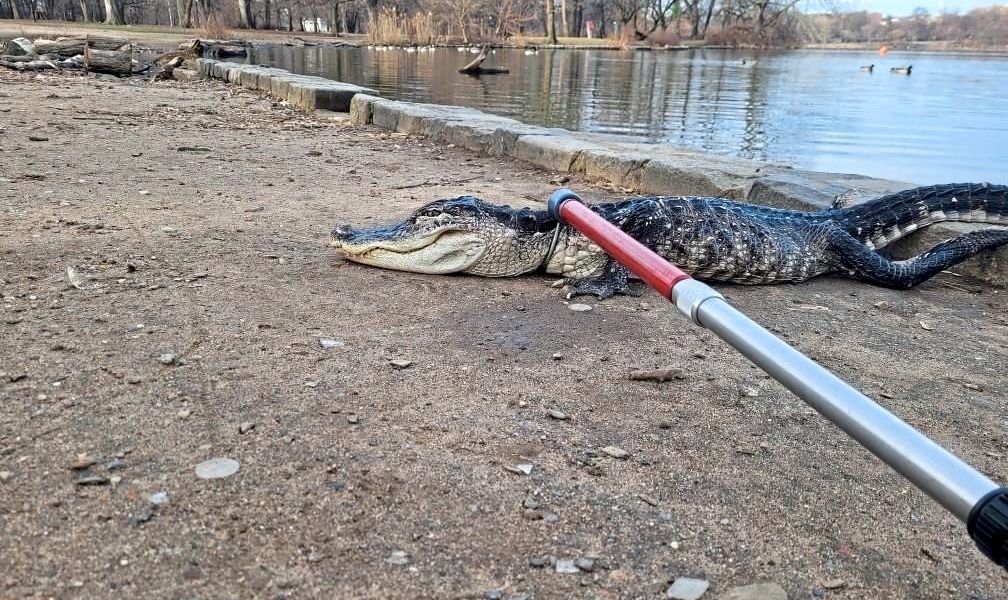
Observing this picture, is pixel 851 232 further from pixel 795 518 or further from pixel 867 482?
pixel 795 518

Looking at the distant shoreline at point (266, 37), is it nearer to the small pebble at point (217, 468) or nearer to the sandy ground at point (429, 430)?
the sandy ground at point (429, 430)

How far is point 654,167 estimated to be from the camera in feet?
20.1

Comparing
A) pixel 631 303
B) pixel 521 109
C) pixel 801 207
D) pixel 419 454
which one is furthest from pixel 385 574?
pixel 521 109

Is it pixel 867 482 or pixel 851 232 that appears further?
pixel 851 232

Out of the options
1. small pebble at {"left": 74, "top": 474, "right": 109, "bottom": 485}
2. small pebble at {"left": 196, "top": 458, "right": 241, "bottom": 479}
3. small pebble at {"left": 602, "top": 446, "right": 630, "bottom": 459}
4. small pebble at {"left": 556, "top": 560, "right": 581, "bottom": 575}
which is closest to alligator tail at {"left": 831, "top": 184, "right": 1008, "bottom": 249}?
small pebble at {"left": 602, "top": 446, "right": 630, "bottom": 459}

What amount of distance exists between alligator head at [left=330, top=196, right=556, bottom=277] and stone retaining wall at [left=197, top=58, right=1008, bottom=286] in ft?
7.44

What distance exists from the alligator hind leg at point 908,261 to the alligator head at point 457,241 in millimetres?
1831

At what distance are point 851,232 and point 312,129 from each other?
22.9ft

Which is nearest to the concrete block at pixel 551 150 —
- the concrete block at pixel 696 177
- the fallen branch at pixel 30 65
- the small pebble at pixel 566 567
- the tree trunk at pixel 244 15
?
the concrete block at pixel 696 177

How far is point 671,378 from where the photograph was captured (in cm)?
278

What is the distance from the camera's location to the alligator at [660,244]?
388 cm

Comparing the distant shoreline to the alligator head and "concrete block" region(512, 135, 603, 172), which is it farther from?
the alligator head

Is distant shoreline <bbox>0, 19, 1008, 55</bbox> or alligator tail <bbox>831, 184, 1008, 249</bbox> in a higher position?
distant shoreline <bbox>0, 19, 1008, 55</bbox>

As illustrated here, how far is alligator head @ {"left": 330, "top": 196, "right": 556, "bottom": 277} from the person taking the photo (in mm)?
3861
